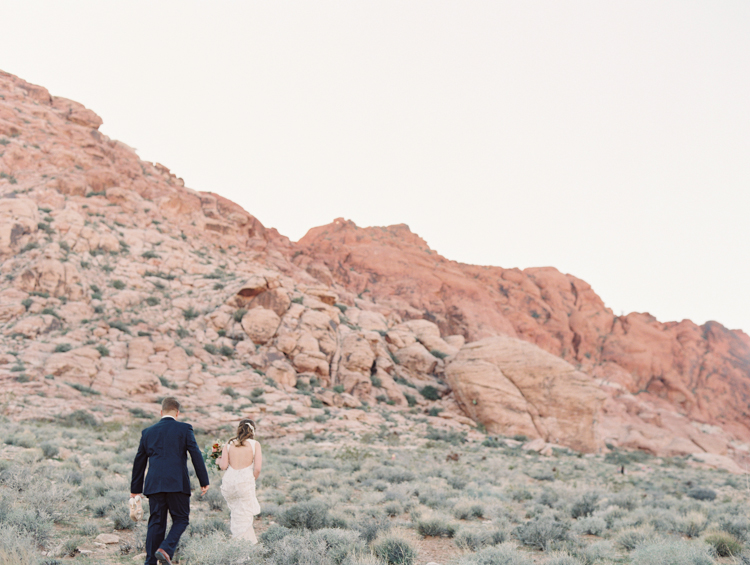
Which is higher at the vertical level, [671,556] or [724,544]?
[671,556]

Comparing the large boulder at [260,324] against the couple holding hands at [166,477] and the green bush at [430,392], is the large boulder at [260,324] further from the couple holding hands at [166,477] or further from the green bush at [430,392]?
the couple holding hands at [166,477]

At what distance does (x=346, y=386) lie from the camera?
952 inches

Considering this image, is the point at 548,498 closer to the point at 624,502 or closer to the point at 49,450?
the point at 624,502

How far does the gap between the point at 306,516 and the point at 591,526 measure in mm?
5190

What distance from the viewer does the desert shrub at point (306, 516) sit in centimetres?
710

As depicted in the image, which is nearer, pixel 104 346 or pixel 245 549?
pixel 245 549

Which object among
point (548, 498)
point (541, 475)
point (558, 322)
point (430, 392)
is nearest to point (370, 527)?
point (548, 498)

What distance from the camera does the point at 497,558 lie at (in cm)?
531

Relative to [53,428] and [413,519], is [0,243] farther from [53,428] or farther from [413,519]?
[413,519]

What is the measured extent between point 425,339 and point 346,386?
1341cm

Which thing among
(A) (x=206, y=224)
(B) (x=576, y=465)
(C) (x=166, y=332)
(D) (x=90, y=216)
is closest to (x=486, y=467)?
(B) (x=576, y=465)

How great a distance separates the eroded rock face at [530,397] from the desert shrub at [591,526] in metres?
17.1

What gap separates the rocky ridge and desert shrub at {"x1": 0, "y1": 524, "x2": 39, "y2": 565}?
36.1 feet

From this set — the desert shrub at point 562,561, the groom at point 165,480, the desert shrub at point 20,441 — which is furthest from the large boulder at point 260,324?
the desert shrub at point 562,561
